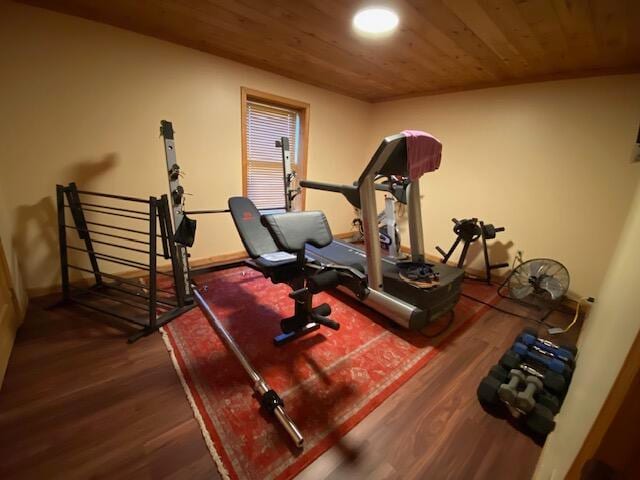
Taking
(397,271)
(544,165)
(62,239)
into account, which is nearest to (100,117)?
(62,239)

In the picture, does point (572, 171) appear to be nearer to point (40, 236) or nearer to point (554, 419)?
point (554, 419)

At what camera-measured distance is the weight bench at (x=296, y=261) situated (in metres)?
1.57

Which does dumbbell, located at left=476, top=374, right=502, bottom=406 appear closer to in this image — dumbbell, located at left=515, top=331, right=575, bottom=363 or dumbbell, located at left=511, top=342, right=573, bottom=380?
dumbbell, located at left=511, top=342, right=573, bottom=380

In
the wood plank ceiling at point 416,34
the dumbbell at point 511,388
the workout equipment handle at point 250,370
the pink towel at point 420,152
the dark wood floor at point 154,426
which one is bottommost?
the dark wood floor at point 154,426

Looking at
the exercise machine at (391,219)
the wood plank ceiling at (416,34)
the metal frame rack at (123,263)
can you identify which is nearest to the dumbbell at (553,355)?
the exercise machine at (391,219)

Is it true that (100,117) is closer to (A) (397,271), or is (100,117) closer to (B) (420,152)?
(B) (420,152)

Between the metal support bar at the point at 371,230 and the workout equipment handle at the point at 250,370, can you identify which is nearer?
the workout equipment handle at the point at 250,370

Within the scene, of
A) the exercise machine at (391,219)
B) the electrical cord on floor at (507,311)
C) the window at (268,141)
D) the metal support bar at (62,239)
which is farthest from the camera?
the window at (268,141)

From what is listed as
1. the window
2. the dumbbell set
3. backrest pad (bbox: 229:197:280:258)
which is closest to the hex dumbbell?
the dumbbell set

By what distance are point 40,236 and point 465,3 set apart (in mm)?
3543

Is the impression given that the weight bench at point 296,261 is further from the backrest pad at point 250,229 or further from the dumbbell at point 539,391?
the dumbbell at point 539,391

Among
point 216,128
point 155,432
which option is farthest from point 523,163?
point 155,432

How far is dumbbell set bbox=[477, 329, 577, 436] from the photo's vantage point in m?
1.34

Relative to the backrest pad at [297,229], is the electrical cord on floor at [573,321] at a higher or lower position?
lower
